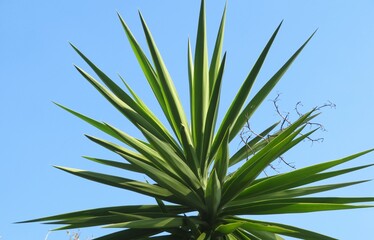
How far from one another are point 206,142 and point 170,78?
1.71ft

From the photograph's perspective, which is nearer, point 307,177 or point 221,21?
point 307,177

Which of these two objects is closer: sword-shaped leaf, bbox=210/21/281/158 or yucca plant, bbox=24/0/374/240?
yucca plant, bbox=24/0/374/240

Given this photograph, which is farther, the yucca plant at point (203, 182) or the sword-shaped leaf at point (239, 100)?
the sword-shaped leaf at point (239, 100)

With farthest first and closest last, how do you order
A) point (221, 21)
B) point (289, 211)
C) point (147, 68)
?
point (221, 21) < point (147, 68) < point (289, 211)

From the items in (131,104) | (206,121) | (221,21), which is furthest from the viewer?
(221,21)

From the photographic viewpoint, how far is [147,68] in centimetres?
366

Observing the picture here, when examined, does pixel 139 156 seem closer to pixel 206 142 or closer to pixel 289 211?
pixel 206 142

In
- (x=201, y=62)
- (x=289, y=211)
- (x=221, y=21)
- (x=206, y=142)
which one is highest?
(x=221, y=21)

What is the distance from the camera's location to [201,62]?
3596 mm

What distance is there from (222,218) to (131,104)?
2.70 ft

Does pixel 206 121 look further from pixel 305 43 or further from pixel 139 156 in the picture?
pixel 305 43

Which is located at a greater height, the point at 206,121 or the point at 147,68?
the point at 147,68

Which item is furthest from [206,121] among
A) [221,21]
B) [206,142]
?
[221,21]

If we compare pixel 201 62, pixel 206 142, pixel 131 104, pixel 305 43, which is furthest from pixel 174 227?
pixel 305 43
